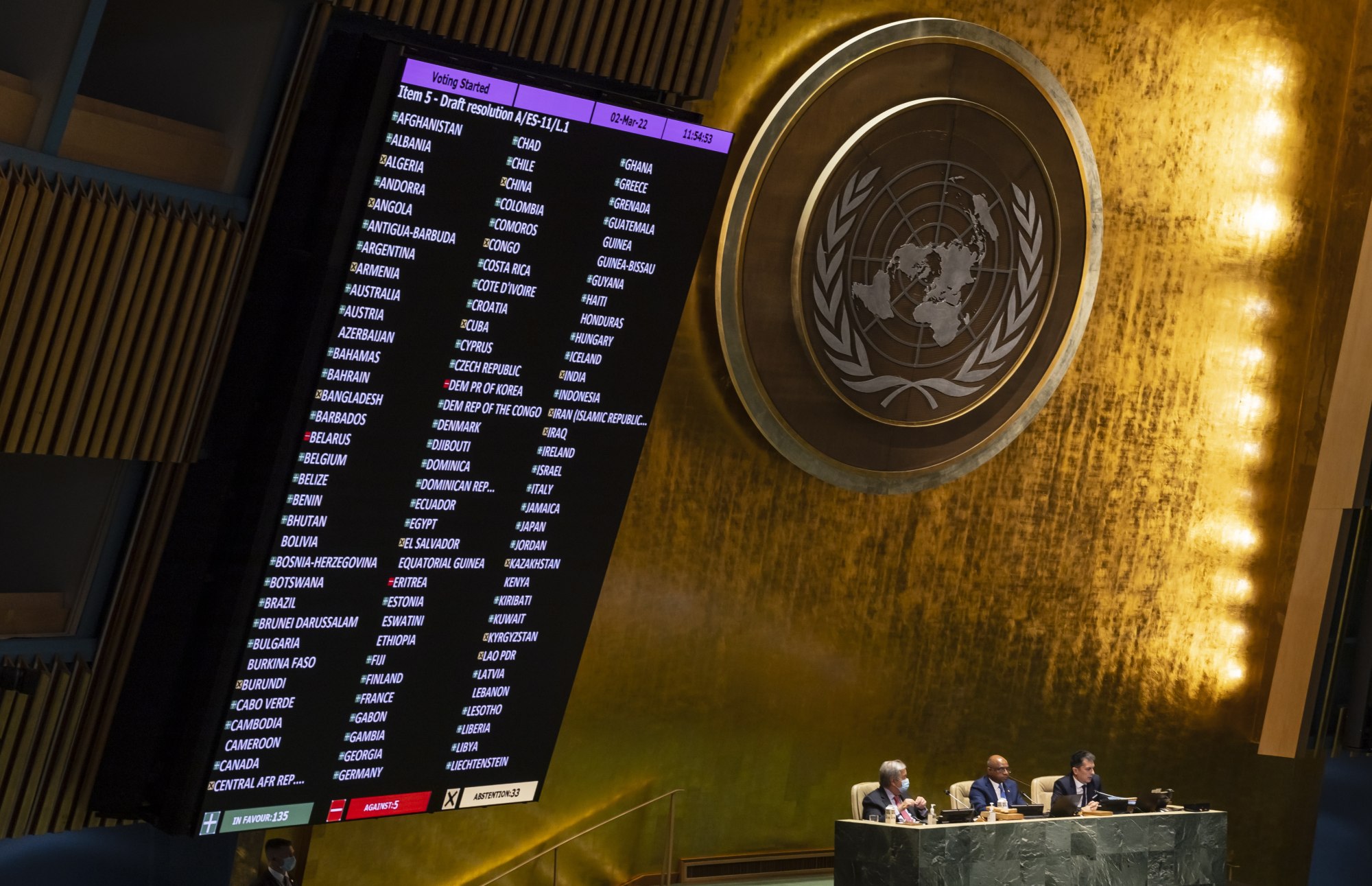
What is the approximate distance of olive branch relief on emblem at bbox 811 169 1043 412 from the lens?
801cm

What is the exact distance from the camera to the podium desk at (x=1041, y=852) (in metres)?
6.64

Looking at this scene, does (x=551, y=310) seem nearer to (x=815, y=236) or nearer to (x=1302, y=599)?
(x=815, y=236)

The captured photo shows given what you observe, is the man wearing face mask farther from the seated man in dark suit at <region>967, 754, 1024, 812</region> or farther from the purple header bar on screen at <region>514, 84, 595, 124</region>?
the seated man in dark suit at <region>967, 754, 1024, 812</region>

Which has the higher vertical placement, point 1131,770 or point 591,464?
point 591,464

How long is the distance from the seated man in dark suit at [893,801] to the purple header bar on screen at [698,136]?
314 centimetres

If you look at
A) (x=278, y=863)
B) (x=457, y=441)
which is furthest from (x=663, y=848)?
(x=457, y=441)

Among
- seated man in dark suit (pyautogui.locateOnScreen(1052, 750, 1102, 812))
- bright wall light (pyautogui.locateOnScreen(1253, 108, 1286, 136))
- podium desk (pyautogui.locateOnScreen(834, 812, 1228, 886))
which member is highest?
bright wall light (pyautogui.locateOnScreen(1253, 108, 1286, 136))

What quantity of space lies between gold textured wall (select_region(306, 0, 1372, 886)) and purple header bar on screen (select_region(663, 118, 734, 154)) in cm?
140

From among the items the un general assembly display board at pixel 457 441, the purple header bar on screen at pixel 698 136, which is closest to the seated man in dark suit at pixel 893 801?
the un general assembly display board at pixel 457 441

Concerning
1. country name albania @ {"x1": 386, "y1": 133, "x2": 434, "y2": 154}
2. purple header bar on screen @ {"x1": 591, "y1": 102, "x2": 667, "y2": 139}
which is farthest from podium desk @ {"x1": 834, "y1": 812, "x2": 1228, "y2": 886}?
country name albania @ {"x1": 386, "y1": 133, "x2": 434, "y2": 154}

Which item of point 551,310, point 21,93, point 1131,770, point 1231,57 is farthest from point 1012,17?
point 21,93

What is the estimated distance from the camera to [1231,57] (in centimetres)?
943

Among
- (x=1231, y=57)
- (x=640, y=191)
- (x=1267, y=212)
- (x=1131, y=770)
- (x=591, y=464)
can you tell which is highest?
(x=1231, y=57)

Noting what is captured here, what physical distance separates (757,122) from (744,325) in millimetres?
1101
